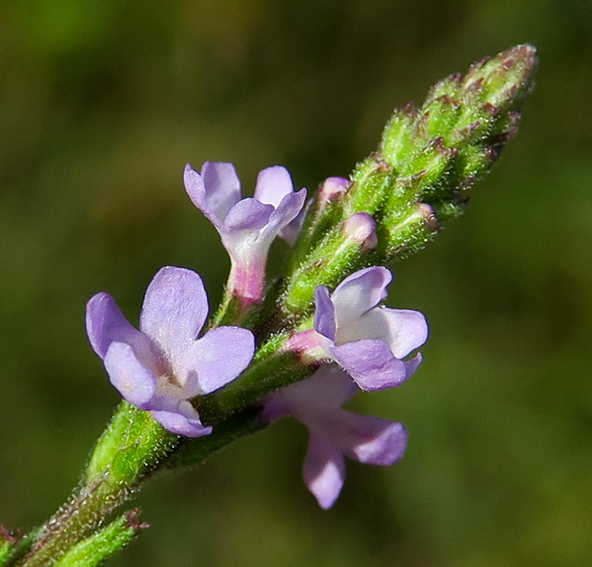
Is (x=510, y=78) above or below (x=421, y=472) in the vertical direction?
above

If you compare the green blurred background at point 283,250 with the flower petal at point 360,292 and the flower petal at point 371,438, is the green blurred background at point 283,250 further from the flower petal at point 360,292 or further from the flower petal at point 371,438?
the flower petal at point 360,292

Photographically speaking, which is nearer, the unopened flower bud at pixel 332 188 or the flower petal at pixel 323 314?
the flower petal at pixel 323 314

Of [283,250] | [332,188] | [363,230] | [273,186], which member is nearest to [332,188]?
[332,188]

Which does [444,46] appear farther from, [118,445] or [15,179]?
[118,445]

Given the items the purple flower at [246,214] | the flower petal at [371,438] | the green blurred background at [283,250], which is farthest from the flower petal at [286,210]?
the green blurred background at [283,250]

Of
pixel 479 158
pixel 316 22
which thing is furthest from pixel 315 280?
pixel 316 22

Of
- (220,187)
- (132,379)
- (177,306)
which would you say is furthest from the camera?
(220,187)

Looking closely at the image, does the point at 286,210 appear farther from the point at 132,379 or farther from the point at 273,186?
the point at 132,379
